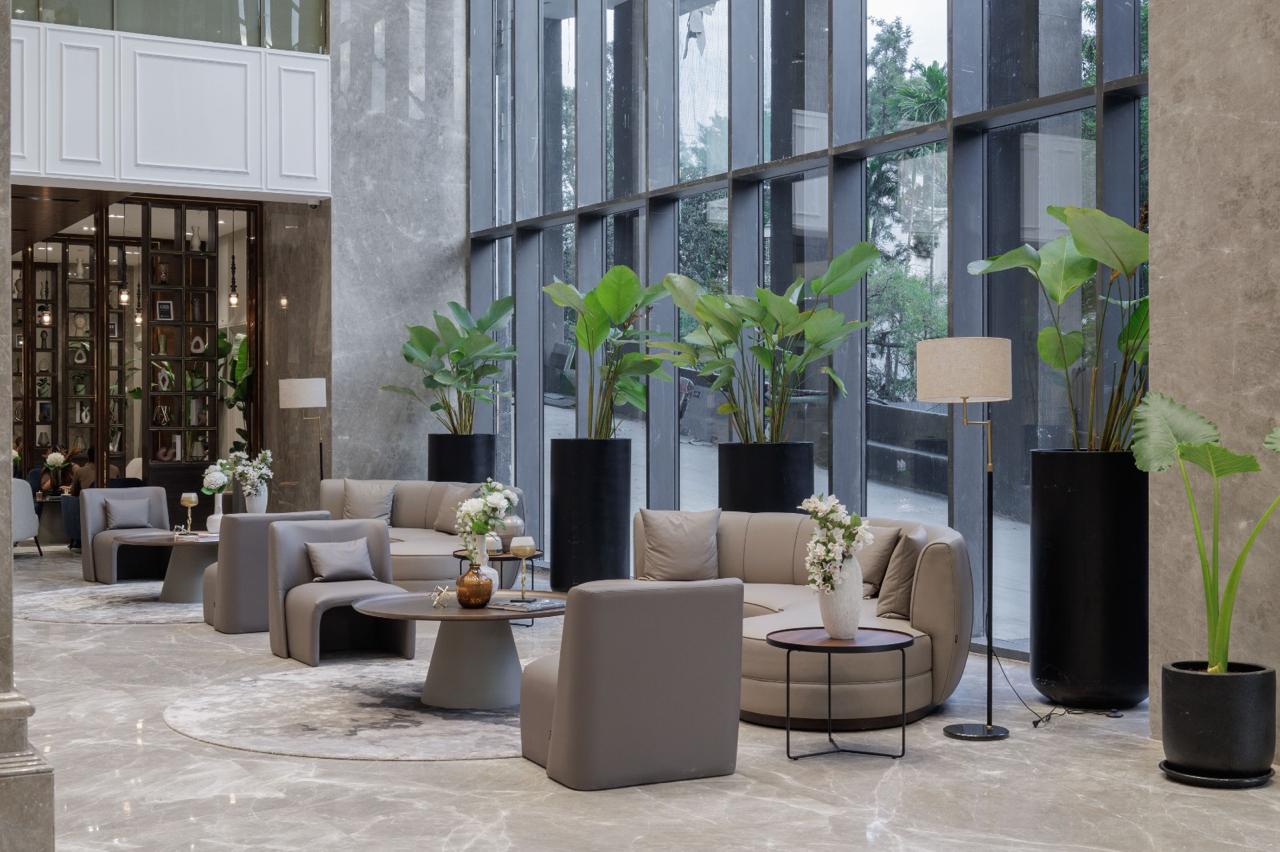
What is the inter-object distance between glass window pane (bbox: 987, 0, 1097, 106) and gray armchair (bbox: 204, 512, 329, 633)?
5033mm

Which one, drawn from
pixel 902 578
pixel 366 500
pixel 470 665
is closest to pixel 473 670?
pixel 470 665

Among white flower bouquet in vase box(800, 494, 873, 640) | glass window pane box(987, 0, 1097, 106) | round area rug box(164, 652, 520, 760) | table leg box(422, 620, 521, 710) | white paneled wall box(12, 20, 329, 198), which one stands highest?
white paneled wall box(12, 20, 329, 198)

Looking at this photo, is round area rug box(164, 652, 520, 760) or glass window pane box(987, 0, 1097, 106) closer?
round area rug box(164, 652, 520, 760)

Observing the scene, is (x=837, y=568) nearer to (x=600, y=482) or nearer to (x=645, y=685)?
(x=645, y=685)

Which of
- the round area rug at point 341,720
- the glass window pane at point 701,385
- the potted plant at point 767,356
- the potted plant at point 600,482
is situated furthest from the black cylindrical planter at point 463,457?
the round area rug at point 341,720

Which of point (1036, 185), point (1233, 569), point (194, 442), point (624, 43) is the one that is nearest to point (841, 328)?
point (1036, 185)

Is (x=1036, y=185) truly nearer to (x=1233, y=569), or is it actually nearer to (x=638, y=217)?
(x=1233, y=569)

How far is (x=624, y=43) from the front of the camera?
11.4 metres

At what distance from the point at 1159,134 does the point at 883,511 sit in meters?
3.62

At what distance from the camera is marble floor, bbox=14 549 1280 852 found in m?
4.40

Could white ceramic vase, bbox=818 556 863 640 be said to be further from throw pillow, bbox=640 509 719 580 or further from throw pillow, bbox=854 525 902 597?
throw pillow, bbox=640 509 719 580

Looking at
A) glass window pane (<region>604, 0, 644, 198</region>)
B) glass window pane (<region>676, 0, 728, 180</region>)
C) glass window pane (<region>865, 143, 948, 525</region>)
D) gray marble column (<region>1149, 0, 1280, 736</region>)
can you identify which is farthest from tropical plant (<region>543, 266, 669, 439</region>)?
gray marble column (<region>1149, 0, 1280, 736</region>)

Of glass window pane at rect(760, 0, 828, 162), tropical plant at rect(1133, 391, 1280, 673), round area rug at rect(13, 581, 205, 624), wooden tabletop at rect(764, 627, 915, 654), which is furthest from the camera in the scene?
round area rug at rect(13, 581, 205, 624)

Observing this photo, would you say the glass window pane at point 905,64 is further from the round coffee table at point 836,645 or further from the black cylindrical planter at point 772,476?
the round coffee table at point 836,645
